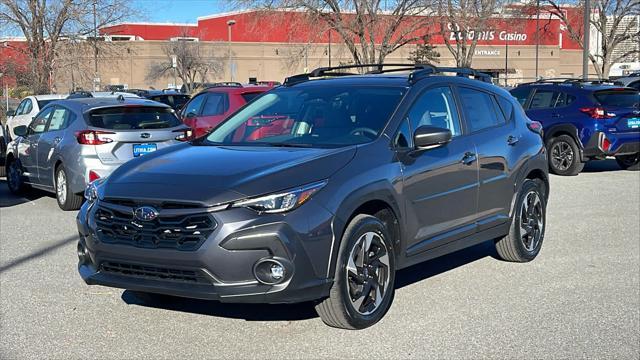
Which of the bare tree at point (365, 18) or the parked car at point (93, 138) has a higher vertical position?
the bare tree at point (365, 18)

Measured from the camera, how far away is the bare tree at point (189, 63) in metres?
63.8

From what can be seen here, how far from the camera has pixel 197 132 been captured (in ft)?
42.9

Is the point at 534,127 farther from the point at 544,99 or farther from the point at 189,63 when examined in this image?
the point at 189,63

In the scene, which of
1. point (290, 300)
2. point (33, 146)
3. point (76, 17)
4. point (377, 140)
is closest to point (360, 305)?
point (290, 300)

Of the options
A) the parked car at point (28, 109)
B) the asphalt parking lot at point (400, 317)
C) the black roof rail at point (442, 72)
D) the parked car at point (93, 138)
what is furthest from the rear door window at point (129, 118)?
the parked car at point (28, 109)

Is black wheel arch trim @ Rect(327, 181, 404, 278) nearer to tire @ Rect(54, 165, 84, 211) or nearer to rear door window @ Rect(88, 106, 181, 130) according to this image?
rear door window @ Rect(88, 106, 181, 130)

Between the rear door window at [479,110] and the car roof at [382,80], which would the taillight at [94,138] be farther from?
the rear door window at [479,110]

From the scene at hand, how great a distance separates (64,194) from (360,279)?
652cm

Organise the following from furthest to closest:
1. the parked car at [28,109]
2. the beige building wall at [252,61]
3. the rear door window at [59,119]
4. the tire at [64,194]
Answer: the beige building wall at [252,61] < the parked car at [28,109] < the rear door window at [59,119] < the tire at [64,194]

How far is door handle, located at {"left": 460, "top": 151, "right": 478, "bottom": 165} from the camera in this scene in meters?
6.20

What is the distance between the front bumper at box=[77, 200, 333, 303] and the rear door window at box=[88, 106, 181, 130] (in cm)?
550

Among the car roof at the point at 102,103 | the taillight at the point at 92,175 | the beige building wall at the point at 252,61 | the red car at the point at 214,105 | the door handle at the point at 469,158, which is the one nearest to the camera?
the door handle at the point at 469,158

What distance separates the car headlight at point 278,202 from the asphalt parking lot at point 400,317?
36.6 inches

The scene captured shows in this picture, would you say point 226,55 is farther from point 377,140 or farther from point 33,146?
point 377,140
